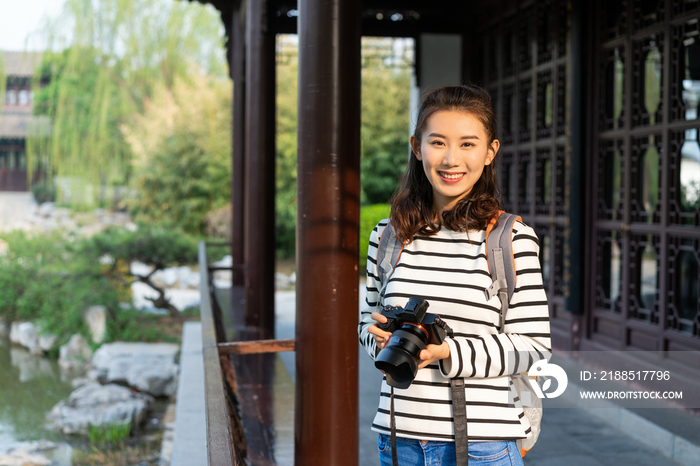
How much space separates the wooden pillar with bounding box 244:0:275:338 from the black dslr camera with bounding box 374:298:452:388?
314 centimetres

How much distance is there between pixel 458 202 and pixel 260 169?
9.93 ft

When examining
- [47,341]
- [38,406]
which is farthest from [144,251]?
[38,406]

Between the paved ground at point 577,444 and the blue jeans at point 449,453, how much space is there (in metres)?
1.81

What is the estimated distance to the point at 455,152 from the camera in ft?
3.89

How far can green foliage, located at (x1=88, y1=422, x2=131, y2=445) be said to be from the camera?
6641mm

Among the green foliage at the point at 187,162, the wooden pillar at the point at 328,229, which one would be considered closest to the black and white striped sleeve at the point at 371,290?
the wooden pillar at the point at 328,229

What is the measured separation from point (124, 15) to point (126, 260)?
8.79 metres

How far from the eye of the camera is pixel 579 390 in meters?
3.72

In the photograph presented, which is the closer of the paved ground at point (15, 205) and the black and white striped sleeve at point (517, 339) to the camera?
the black and white striped sleeve at point (517, 339)

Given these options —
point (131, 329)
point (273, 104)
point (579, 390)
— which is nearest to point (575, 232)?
point (579, 390)

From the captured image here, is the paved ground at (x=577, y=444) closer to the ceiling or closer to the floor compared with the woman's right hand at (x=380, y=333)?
closer to the floor

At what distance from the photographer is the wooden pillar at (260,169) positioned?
4.06 metres

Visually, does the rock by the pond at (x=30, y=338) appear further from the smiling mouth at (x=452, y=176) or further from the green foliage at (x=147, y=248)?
the smiling mouth at (x=452, y=176)

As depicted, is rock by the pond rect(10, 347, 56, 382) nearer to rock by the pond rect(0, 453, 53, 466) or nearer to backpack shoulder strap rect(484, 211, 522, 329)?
rock by the pond rect(0, 453, 53, 466)
